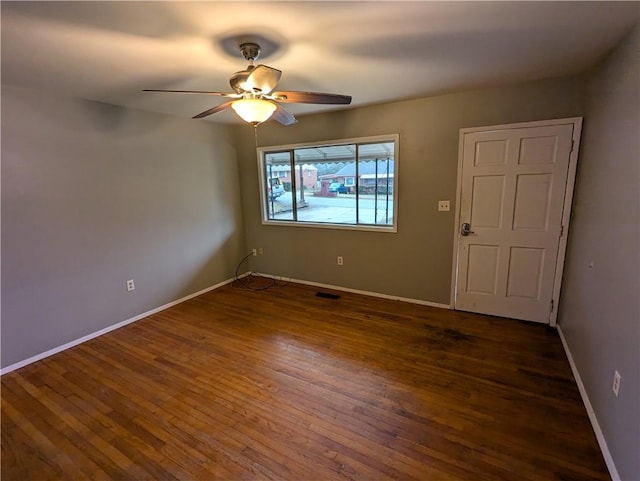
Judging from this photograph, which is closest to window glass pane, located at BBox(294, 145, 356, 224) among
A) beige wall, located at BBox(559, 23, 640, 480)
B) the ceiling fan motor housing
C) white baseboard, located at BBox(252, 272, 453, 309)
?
white baseboard, located at BBox(252, 272, 453, 309)

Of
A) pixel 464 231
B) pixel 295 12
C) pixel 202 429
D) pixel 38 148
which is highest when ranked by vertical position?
pixel 295 12

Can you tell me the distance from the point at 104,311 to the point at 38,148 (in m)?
1.64

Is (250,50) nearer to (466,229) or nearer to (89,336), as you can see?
(466,229)

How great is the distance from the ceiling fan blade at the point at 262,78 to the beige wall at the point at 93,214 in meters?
2.07

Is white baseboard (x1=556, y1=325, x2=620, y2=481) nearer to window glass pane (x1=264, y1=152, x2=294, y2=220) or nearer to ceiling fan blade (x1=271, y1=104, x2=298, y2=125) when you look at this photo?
ceiling fan blade (x1=271, y1=104, x2=298, y2=125)

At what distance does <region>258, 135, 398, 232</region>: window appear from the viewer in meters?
3.63

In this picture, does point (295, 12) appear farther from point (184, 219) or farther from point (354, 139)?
point (184, 219)

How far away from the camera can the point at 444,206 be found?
10.8 feet

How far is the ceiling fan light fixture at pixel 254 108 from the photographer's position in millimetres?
1907

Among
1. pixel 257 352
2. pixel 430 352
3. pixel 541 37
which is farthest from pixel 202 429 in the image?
pixel 541 37

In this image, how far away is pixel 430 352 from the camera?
2.63m

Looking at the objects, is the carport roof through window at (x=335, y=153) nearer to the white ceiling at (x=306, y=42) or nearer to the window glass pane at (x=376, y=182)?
the window glass pane at (x=376, y=182)

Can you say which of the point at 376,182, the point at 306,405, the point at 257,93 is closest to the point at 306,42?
the point at 257,93

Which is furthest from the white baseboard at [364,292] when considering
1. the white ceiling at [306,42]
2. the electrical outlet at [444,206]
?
the white ceiling at [306,42]
